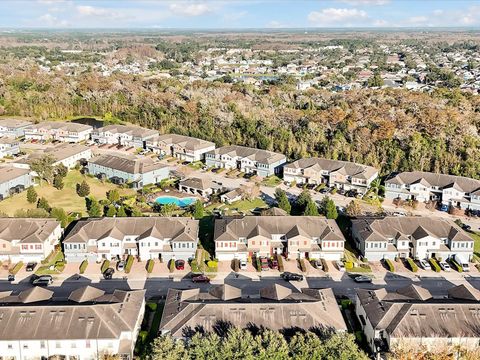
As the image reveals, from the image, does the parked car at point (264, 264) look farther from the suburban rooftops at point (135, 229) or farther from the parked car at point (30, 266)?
the parked car at point (30, 266)

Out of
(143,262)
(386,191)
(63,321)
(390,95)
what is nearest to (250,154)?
(386,191)

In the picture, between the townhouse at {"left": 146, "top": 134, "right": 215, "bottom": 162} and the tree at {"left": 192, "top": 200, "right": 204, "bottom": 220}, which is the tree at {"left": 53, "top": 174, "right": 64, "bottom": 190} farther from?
the tree at {"left": 192, "top": 200, "right": 204, "bottom": 220}

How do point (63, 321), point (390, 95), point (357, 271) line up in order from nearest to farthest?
point (63, 321), point (357, 271), point (390, 95)

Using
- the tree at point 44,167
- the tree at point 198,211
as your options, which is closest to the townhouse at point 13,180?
the tree at point 44,167

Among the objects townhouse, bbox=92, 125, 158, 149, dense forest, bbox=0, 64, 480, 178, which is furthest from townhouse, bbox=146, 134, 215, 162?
dense forest, bbox=0, 64, 480, 178

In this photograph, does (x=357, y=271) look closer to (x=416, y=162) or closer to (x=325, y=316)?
(x=325, y=316)

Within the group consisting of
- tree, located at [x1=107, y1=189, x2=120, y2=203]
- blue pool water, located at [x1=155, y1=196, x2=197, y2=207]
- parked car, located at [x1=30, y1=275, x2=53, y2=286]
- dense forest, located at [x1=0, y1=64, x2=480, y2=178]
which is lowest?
parked car, located at [x1=30, y1=275, x2=53, y2=286]
